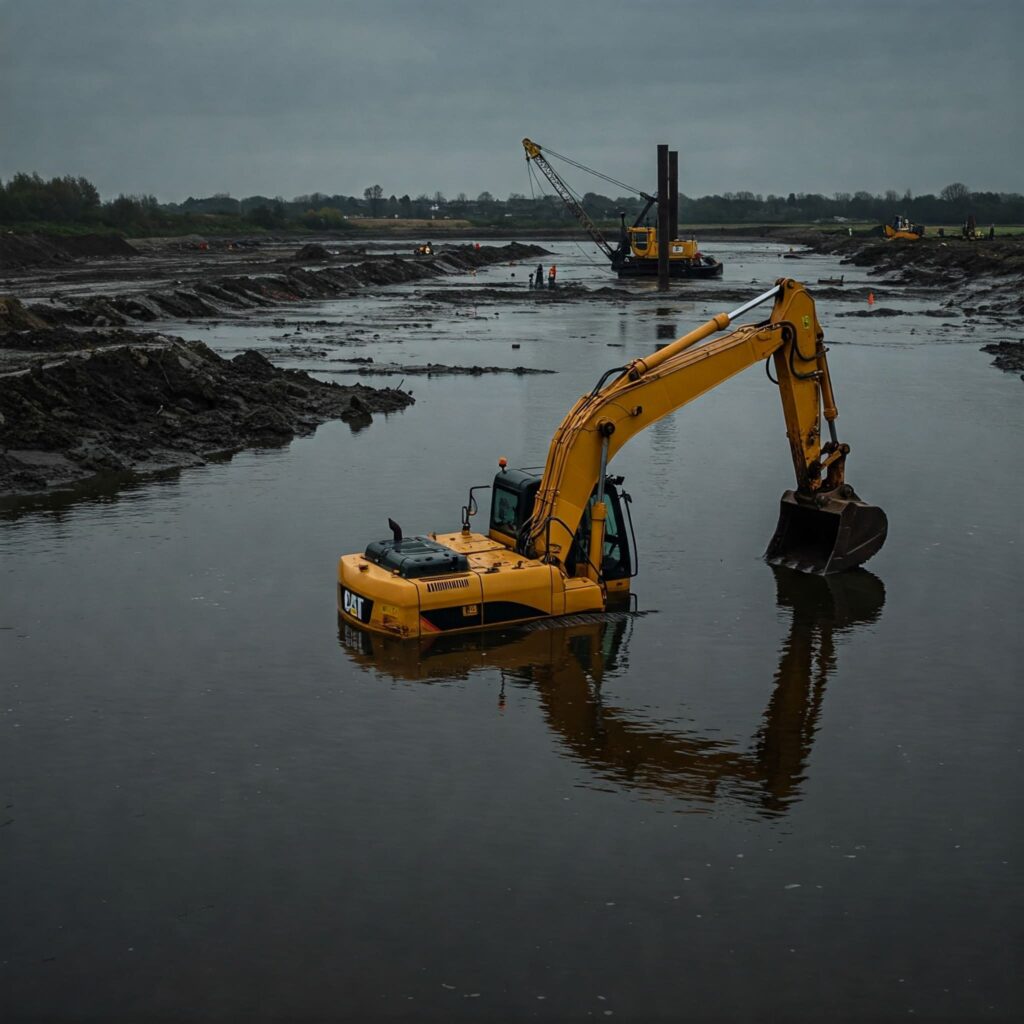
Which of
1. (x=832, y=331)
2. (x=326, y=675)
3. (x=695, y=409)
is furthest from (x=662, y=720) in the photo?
(x=832, y=331)

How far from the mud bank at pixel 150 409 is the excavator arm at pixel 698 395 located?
12799 mm

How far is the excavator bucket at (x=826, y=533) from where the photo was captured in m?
20.8

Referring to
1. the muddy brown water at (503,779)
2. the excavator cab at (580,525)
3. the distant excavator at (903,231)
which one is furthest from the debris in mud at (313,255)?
the excavator cab at (580,525)

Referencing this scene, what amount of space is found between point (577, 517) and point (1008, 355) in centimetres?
3416

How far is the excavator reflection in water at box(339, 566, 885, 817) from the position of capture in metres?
14.0

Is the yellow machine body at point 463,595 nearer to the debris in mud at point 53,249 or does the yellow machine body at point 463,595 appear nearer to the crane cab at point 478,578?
the crane cab at point 478,578

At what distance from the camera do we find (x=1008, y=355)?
47.7m

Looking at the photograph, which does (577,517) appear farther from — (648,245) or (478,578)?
(648,245)

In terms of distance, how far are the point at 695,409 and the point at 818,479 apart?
18.0 meters

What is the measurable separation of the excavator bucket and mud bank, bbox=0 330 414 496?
1356 centimetres

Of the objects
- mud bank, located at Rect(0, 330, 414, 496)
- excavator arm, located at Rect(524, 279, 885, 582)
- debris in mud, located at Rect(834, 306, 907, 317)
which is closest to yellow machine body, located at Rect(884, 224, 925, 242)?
debris in mud, located at Rect(834, 306, 907, 317)

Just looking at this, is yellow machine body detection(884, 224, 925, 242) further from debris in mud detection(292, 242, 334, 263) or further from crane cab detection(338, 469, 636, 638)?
crane cab detection(338, 469, 636, 638)

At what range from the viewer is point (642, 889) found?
11.5 metres

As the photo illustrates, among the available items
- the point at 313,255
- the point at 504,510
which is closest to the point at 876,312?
the point at 504,510
